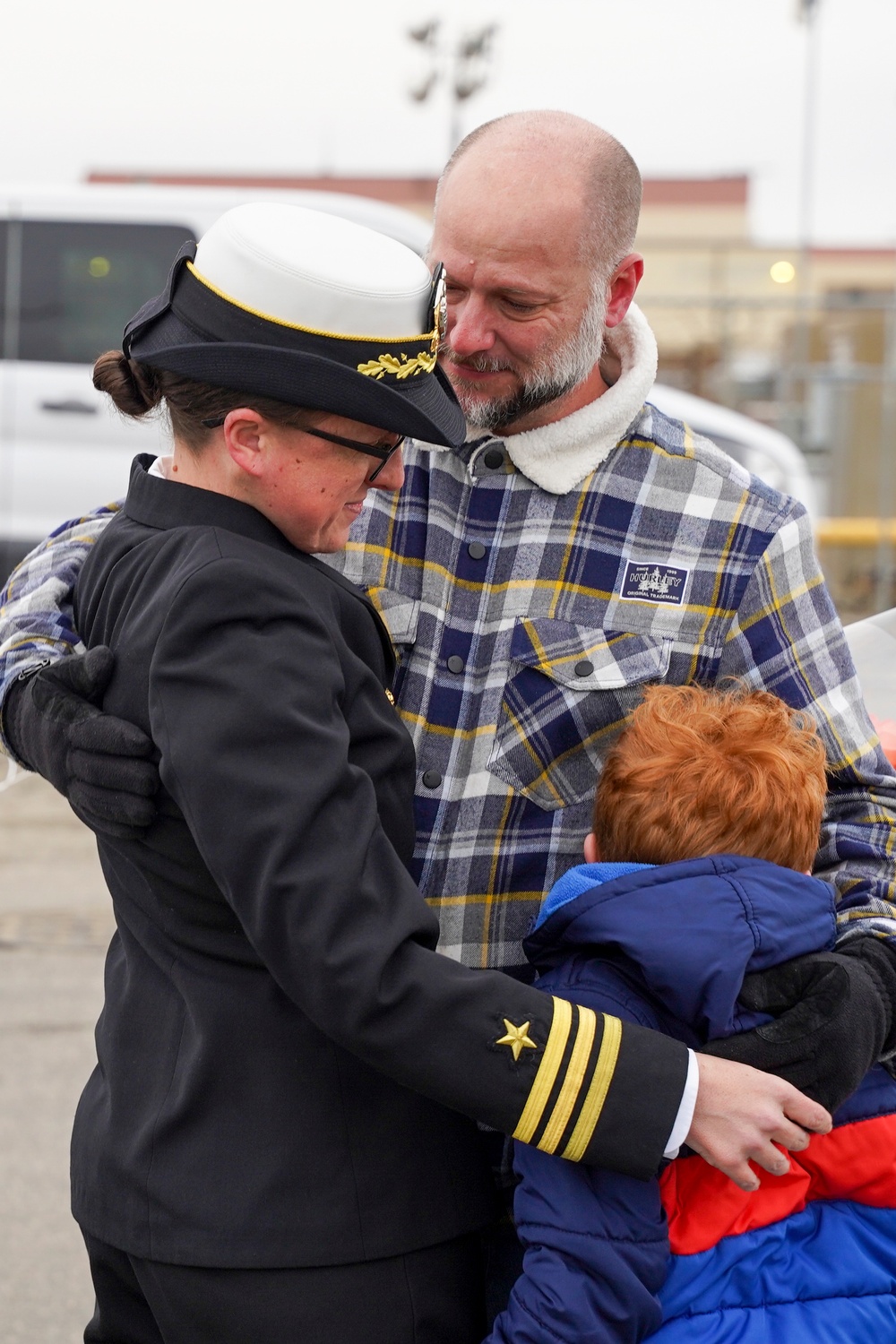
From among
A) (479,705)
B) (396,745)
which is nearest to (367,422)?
(396,745)

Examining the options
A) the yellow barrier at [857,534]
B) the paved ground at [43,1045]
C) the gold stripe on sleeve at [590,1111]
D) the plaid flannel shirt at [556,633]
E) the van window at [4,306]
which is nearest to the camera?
the gold stripe on sleeve at [590,1111]

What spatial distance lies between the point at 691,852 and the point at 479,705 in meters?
0.44

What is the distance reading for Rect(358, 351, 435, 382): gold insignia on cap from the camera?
4.97 feet

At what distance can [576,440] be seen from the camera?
210cm

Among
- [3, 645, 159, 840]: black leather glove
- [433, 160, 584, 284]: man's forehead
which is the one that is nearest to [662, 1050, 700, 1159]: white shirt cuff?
[3, 645, 159, 840]: black leather glove

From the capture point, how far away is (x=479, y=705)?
6.76 ft

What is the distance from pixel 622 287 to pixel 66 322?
6238mm

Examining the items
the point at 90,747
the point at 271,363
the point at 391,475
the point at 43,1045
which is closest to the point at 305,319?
the point at 271,363

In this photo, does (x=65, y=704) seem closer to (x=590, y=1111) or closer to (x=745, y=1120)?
(x=590, y=1111)

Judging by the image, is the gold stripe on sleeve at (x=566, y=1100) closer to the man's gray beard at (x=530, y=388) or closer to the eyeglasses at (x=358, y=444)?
the eyeglasses at (x=358, y=444)

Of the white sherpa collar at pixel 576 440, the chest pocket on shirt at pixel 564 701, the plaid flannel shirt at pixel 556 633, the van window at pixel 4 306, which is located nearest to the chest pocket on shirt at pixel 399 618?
the plaid flannel shirt at pixel 556 633

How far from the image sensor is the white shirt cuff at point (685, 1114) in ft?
4.91

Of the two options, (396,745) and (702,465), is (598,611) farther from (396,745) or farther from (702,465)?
(396,745)

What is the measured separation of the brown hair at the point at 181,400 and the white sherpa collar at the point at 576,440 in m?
0.60
